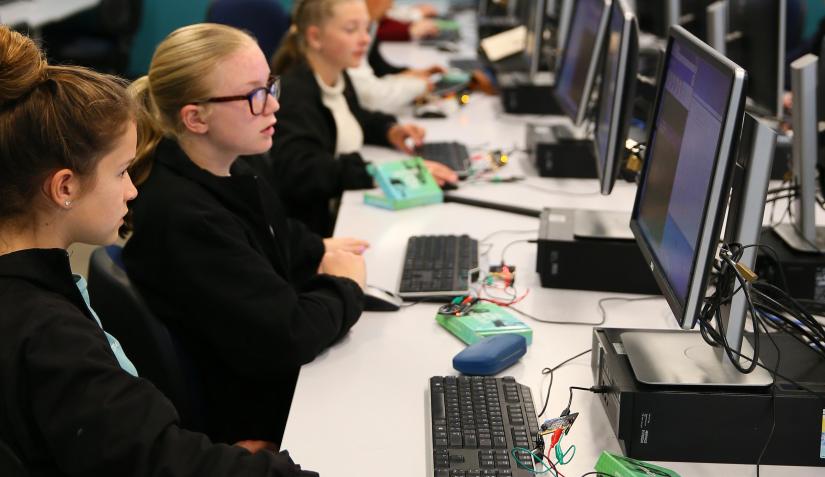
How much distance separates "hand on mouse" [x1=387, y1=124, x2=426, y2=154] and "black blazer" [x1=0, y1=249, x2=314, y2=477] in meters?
1.98

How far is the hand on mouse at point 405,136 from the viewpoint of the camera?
3.07 m

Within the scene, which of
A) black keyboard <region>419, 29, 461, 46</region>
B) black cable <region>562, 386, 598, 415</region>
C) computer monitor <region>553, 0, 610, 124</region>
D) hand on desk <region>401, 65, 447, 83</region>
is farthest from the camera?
black keyboard <region>419, 29, 461, 46</region>

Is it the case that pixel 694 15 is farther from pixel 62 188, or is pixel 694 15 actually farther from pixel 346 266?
pixel 62 188

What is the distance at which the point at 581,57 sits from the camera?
2693 millimetres

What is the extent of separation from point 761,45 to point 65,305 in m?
2.17

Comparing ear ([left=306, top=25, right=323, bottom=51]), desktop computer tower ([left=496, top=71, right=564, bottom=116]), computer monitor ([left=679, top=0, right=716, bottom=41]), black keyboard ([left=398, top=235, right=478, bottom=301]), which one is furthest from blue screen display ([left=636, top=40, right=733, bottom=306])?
computer monitor ([left=679, top=0, right=716, bottom=41])

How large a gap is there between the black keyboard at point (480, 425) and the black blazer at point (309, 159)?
1.27 meters

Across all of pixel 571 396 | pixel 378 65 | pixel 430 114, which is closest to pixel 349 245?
pixel 571 396

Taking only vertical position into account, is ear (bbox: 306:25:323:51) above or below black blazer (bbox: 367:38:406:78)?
above

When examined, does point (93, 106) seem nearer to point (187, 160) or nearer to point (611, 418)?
point (187, 160)

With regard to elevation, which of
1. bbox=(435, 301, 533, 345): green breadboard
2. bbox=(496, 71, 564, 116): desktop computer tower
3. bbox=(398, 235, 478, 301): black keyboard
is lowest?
bbox=(496, 71, 564, 116): desktop computer tower

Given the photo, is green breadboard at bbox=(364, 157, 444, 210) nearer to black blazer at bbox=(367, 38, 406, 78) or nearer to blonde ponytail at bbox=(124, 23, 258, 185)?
blonde ponytail at bbox=(124, 23, 258, 185)

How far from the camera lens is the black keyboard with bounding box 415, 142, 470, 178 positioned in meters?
2.78

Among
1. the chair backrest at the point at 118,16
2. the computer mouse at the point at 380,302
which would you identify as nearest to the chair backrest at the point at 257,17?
the chair backrest at the point at 118,16
